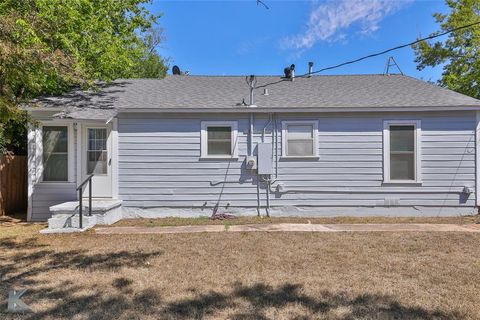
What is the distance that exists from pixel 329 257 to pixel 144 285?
9.43ft

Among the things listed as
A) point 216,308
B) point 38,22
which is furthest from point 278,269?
point 38,22

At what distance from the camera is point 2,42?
15.7 feet

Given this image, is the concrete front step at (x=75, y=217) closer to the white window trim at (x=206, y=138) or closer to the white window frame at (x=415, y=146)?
the white window trim at (x=206, y=138)

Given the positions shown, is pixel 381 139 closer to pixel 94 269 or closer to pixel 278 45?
pixel 278 45

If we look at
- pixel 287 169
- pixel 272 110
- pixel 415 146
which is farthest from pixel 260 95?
pixel 415 146

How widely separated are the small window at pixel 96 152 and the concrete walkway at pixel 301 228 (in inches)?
80.6

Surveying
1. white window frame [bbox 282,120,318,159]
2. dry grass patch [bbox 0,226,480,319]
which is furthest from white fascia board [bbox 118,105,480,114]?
dry grass patch [bbox 0,226,480,319]

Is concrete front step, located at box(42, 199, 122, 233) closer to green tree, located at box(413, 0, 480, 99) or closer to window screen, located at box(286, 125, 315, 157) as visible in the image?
window screen, located at box(286, 125, 315, 157)

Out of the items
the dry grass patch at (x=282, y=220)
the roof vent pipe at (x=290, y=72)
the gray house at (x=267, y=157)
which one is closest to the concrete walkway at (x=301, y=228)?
the dry grass patch at (x=282, y=220)

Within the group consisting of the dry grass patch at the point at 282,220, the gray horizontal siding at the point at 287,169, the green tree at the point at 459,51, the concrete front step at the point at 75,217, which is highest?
the green tree at the point at 459,51

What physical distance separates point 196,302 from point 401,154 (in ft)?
24.2

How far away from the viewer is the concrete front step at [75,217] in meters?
7.18

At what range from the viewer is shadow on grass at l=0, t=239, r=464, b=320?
3.20 m

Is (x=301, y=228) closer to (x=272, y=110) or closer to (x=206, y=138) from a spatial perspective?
(x=272, y=110)
